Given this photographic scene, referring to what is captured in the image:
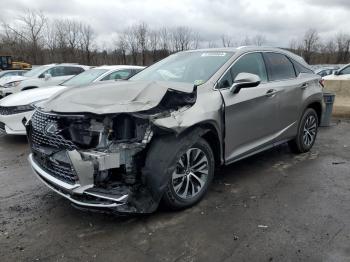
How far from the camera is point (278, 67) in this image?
207 inches

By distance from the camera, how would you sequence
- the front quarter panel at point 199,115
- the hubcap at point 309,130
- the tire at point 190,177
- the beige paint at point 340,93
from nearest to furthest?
the front quarter panel at point 199,115 < the tire at point 190,177 < the hubcap at point 309,130 < the beige paint at point 340,93

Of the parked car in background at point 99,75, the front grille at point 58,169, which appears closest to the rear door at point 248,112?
the front grille at point 58,169

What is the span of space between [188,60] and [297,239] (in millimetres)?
2761

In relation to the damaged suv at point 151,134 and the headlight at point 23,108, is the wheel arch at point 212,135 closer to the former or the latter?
the damaged suv at point 151,134

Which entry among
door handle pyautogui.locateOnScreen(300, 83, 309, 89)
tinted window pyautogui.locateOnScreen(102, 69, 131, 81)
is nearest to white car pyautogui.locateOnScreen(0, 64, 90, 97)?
tinted window pyautogui.locateOnScreen(102, 69, 131, 81)

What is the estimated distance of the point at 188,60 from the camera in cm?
489

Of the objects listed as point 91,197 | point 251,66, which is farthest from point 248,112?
point 91,197

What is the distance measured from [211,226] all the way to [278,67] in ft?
9.38

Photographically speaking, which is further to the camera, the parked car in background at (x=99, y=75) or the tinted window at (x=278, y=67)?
the parked car in background at (x=99, y=75)

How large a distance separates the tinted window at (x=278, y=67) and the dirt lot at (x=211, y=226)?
1.45 m

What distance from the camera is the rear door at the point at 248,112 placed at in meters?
4.17

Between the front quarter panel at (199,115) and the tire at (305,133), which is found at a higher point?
the front quarter panel at (199,115)

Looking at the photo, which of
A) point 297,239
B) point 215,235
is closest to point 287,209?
point 297,239

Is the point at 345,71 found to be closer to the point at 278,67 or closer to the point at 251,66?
the point at 278,67
